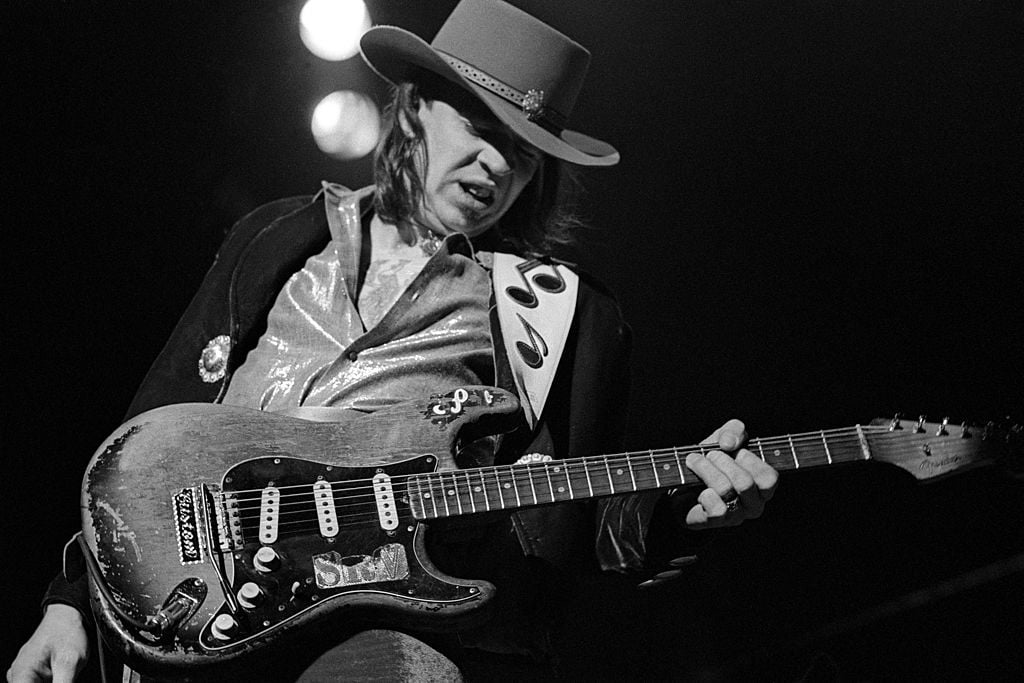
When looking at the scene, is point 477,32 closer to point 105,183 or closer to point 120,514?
point 105,183

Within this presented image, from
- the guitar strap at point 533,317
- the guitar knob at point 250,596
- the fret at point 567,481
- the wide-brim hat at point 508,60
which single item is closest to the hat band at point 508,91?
the wide-brim hat at point 508,60

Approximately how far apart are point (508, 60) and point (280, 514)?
3.82ft

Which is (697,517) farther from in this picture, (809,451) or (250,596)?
(250,596)

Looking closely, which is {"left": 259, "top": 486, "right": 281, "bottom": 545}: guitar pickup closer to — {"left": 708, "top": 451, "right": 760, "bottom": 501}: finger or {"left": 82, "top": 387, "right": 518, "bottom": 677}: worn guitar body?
{"left": 82, "top": 387, "right": 518, "bottom": 677}: worn guitar body

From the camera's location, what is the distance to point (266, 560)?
4.36 ft

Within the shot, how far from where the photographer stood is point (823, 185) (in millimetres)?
2453

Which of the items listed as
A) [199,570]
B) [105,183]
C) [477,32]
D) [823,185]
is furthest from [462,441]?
[823,185]

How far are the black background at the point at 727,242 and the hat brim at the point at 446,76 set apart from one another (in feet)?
1.19

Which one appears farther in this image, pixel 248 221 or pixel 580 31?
pixel 580 31

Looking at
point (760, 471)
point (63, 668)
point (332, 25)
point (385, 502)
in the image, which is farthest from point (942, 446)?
point (332, 25)

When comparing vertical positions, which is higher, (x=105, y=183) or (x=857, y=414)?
(x=105, y=183)

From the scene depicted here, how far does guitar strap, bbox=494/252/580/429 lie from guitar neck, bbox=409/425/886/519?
242 millimetres

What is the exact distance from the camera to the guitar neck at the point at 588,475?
1470 millimetres

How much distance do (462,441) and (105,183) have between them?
3.97ft
